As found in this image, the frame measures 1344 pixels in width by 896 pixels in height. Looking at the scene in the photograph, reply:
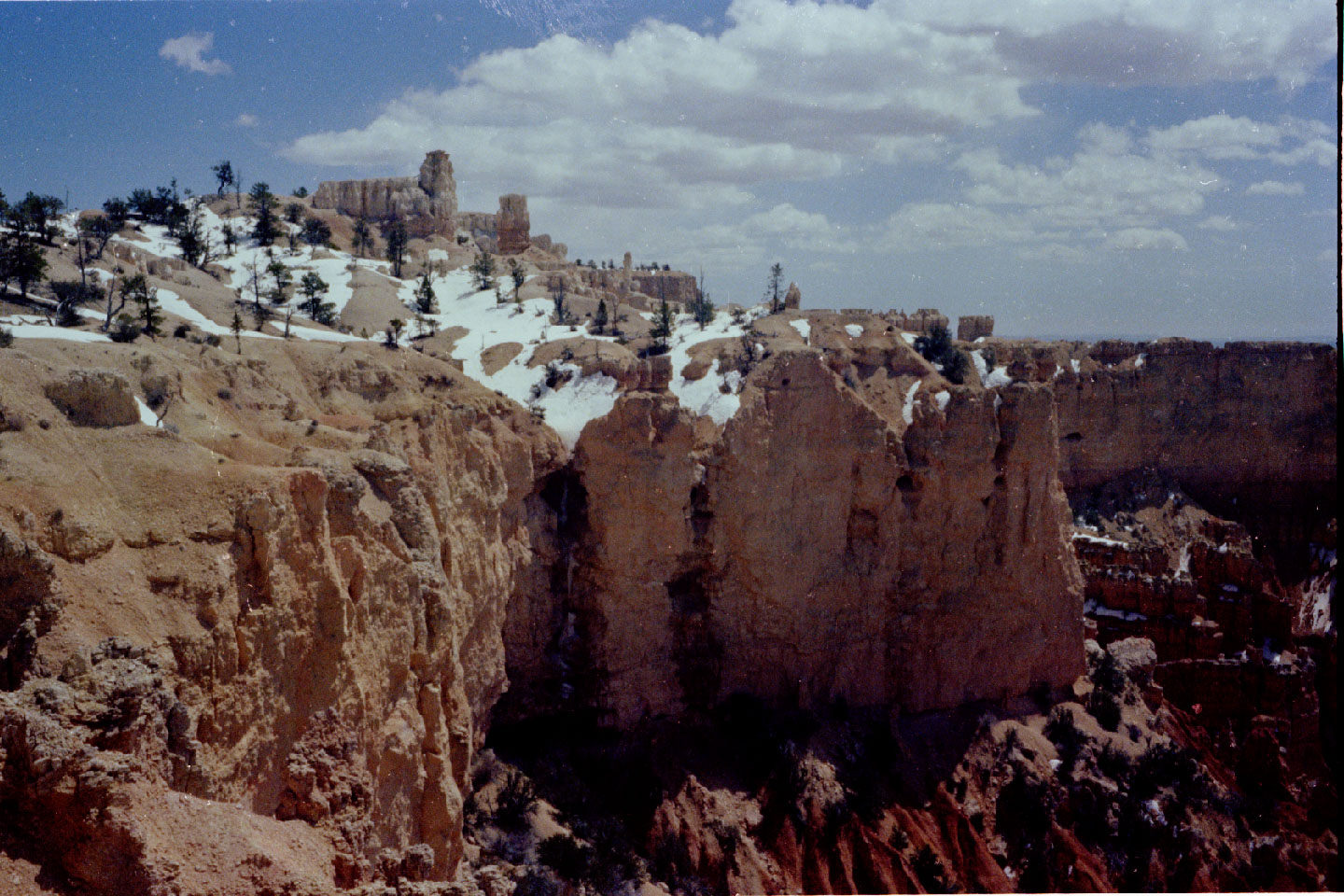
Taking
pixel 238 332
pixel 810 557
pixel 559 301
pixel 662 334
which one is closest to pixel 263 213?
pixel 559 301

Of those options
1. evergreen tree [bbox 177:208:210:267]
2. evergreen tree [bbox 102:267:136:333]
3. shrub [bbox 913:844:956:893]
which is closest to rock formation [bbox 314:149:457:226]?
evergreen tree [bbox 177:208:210:267]

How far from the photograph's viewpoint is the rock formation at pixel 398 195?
62812 millimetres

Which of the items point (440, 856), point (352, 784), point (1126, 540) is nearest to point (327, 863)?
point (352, 784)

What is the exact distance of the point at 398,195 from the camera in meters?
62.8

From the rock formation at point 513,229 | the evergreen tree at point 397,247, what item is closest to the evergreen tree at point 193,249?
the evergreen tree at point 397,247

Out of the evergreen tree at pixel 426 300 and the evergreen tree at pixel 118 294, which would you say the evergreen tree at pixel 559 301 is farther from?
the evergreen tree at pixel 118 294

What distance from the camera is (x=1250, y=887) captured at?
82.1 feet

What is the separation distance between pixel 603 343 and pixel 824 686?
15578mm

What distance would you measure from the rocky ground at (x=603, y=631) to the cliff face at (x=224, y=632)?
0.15 feet

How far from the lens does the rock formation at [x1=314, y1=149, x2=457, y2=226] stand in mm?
62812

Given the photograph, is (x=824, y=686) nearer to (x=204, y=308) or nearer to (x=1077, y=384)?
(x=204, y=308)

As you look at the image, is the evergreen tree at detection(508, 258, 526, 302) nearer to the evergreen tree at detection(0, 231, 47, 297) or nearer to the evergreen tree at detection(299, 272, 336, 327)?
the evergreen tree at detection(299, 272, 336, 327)

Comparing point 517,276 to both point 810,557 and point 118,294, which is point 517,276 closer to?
point 118,294

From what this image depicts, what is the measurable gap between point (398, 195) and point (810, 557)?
152 feet
